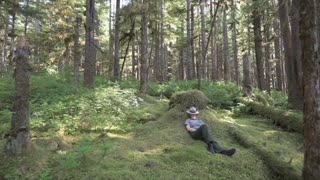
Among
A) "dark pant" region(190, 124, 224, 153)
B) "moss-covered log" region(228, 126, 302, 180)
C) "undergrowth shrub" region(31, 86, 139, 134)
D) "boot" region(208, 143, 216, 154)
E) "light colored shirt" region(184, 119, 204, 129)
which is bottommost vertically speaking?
"moss-covered log" region(228, 126, 302, 180)

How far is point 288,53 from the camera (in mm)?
13469

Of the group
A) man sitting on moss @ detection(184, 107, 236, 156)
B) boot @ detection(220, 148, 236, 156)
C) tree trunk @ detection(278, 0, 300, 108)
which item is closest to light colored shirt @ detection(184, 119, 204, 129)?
man sitting on moss @ detection(184, 107, 236, 156)

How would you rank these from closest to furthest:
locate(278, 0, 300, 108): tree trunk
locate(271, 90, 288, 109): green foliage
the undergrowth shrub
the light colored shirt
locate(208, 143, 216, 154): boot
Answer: locate(208, 143, 216, 154): boot < the undergrowth shrub < the light colored shirt < locate(278, 0, 300, 108): tree trunk < locate(271, 90, 288, 109): green foliage

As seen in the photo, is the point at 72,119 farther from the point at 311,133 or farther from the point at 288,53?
the point at 288,53

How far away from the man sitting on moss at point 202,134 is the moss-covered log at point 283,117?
3.54 m

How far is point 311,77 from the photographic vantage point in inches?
230

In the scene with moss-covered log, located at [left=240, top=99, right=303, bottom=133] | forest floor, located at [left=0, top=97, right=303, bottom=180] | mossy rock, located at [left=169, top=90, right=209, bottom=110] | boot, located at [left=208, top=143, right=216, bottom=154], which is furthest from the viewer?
mossy rock, located at [left=169, top=90, right=209, bottom=110]

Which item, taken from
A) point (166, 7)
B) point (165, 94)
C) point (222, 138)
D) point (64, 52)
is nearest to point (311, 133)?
point (222, 138)

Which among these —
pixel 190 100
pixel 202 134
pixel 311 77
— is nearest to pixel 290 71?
pixel 190 100

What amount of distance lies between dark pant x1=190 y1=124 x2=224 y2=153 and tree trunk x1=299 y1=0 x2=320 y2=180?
2.41 m

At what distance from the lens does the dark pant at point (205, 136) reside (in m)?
7.98

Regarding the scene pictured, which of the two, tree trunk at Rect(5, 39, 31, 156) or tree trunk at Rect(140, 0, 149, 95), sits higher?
tree trunk at Rect(140, 0, 149, 95)

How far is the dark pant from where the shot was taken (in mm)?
7979

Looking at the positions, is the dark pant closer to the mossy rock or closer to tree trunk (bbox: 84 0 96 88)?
the mossy rock
